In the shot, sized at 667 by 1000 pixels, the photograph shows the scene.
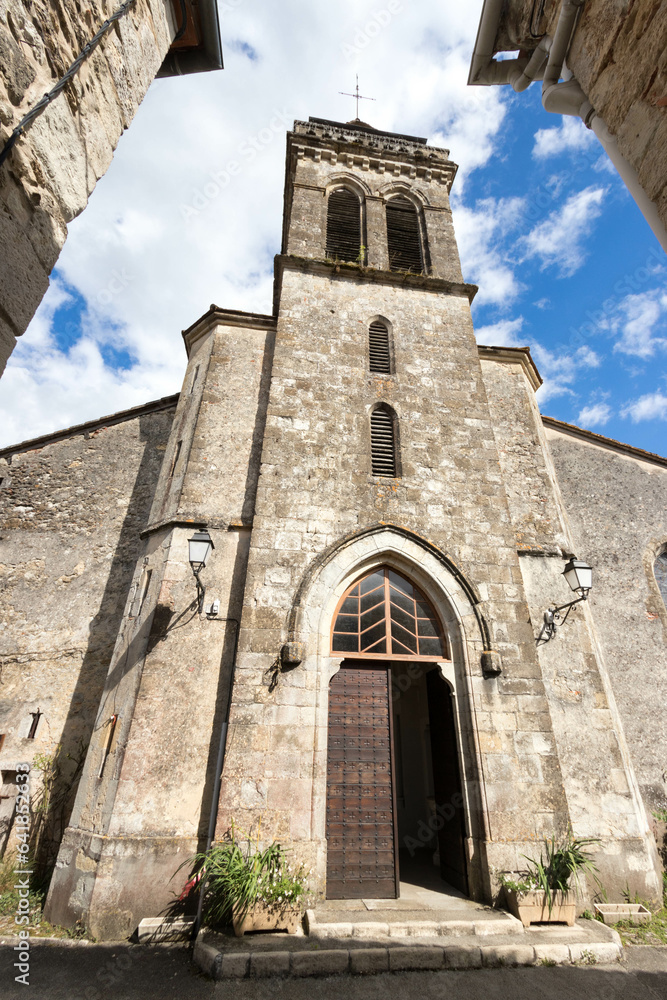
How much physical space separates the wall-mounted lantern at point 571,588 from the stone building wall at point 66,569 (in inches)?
275

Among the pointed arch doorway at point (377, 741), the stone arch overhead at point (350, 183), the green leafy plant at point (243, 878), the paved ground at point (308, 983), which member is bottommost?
the paved ground at point (308, 983)

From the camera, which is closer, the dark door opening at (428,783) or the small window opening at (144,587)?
the dark door opening at (428,783)

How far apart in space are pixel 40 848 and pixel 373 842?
15.6ft

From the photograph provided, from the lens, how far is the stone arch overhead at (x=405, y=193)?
41.2ft

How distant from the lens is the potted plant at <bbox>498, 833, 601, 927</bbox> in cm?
532

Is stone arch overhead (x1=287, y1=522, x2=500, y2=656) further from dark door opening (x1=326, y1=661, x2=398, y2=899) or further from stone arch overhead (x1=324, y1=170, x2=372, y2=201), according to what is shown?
stone arch overhead (x1=324, y1=170, x2=372, y2=201)

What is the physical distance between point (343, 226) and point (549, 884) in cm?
1288

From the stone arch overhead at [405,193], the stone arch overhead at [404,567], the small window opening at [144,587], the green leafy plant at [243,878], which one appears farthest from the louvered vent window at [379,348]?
the green leafy plant at [243,878]

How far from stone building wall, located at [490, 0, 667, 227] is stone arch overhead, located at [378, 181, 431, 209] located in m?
10.6

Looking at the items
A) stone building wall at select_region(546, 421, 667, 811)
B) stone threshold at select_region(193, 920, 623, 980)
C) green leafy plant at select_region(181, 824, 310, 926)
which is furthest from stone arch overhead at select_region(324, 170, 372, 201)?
stone threshold at select_region(193, 920, 623, 980)

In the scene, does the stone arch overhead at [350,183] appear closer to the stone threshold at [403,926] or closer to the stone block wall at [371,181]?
the stone block wall at [371,181]

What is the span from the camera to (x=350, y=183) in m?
12.5

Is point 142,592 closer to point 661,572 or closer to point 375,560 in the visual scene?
point 375,560

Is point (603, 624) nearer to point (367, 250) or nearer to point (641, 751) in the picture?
point (641, 751)
